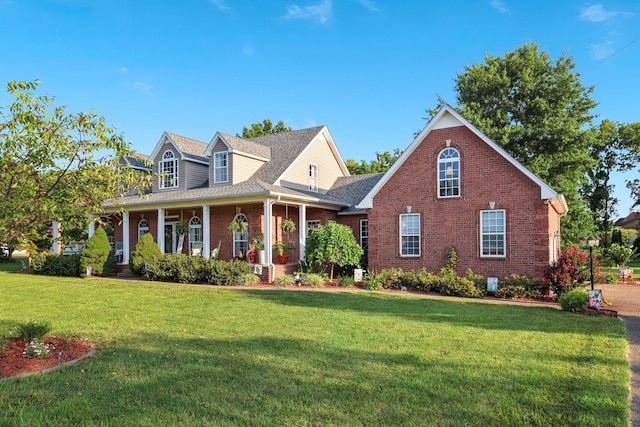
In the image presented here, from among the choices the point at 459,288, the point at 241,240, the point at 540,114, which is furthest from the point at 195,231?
the point at 540,114

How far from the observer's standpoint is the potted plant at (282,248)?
1968 centimetres

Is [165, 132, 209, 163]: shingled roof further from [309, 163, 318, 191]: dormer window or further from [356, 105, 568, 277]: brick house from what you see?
[356, 105, 568, 277]: brick house

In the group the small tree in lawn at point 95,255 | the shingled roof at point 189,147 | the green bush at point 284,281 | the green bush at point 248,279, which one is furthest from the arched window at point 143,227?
the green bush at point 284,281

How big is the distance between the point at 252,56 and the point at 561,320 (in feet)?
44.7

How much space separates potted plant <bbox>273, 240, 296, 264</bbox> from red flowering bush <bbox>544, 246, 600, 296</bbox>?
1045 centimetres

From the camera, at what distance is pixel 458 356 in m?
6.56

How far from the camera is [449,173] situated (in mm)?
17031

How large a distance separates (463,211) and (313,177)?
9433 millimetres

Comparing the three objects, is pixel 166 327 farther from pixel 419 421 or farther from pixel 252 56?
pixel 252 56

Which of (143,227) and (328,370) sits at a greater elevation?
(143,227)

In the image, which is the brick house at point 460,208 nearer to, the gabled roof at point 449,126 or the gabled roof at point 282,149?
the gabled roof at point 449,126

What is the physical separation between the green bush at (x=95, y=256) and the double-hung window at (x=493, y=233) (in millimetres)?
17114

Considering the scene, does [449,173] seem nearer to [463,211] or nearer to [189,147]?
[463,211]

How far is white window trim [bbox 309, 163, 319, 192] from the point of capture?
2358cm
